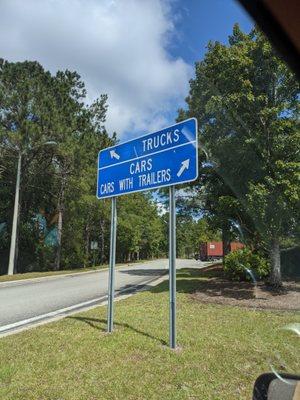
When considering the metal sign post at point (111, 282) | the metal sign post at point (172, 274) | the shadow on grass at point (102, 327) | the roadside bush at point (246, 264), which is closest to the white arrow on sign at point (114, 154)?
the metal sign post at point (111, 282)

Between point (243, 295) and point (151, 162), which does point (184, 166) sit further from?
point (243, 295)

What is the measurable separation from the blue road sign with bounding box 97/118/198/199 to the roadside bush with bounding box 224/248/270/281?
2.21 metres

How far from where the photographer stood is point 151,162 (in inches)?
296

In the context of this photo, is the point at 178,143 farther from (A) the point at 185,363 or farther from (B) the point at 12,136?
(B) the point at 12,136

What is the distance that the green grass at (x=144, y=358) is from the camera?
4.70m

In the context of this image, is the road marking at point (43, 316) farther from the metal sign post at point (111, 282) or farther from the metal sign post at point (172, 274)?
the metal sign post at point (172, 274)

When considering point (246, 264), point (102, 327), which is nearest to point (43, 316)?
point (102, 327)

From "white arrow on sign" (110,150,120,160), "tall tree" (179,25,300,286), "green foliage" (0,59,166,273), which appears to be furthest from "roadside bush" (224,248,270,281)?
"green foliage" (0,59,166,273)

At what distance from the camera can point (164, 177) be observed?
7215mm

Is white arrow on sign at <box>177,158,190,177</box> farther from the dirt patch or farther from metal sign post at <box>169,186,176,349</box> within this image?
the dirt patch

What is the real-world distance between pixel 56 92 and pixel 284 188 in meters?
26.8

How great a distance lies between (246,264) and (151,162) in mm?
3999

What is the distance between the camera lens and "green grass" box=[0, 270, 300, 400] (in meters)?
4.70

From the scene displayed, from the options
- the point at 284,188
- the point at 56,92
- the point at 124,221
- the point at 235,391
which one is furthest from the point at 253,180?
the point at 124,221
